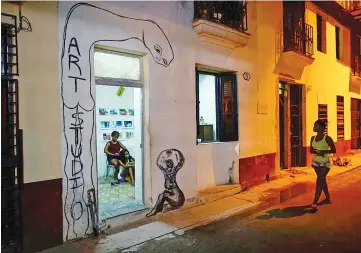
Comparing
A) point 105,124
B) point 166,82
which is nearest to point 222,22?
point 166,82

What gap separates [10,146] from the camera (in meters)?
3.88

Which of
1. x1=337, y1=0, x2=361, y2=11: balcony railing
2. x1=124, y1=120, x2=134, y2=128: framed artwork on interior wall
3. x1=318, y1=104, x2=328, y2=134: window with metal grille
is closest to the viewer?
x1=124, y1=120, x2=134, y2=128: framed artwork on interior wall

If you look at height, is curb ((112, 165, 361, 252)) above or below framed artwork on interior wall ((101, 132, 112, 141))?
below

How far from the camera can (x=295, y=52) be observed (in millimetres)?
8883

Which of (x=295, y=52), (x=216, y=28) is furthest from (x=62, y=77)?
(x=295, y=52)

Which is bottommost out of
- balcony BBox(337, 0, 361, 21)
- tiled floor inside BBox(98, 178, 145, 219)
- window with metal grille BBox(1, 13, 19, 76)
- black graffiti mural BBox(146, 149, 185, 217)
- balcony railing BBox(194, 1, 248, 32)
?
Answer: tiled floor inside BBox(98, 178, 145, 219)

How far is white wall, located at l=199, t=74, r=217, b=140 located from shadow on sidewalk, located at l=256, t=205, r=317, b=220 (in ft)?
7.78

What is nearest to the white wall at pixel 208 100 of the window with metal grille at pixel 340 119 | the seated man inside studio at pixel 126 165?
the seated man inside studio at pixel 126 165

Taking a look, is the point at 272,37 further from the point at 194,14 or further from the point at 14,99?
the point at 14,99

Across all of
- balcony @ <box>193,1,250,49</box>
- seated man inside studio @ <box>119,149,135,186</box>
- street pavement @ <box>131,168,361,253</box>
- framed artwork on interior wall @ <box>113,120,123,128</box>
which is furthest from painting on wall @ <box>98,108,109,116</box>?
street pavement @ <box>131,168,361,253</box>

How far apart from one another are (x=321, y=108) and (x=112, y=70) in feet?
30.1

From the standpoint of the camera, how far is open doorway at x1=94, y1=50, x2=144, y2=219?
16.9ft

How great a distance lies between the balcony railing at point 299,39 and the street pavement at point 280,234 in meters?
5.19

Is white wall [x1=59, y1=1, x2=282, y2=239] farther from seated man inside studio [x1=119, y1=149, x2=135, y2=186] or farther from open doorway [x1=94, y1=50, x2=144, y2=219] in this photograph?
seated man inside studio [x1=119, y1=149, x2=135, y2=186]
